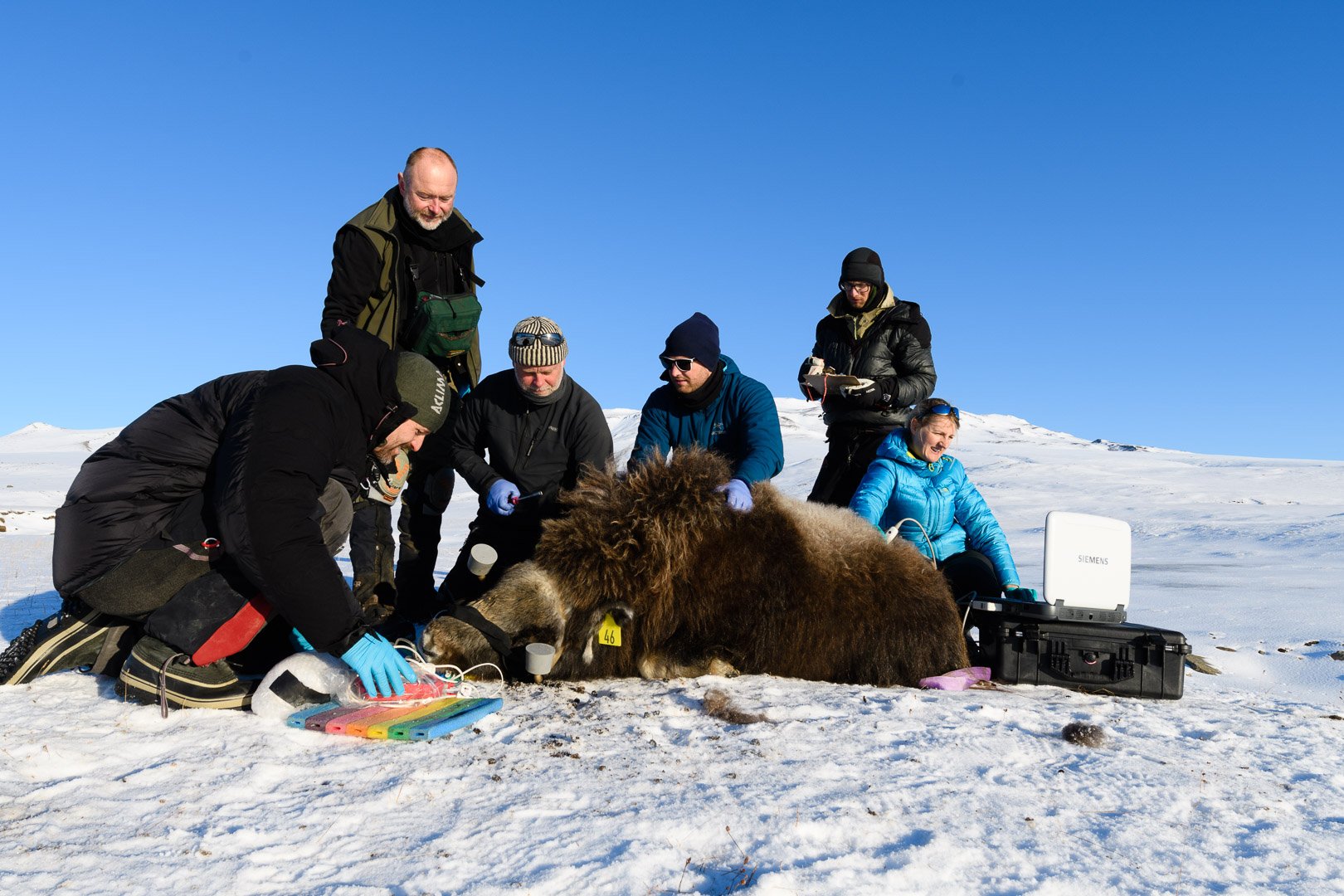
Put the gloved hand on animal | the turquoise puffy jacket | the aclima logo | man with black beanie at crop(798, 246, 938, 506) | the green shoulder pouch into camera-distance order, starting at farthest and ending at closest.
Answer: man with black beanie at crop(798, 246, 938, 506) → the green shoulder pouch → the turquoise puffy jacket → the gloved hand on animal → the aclima logo

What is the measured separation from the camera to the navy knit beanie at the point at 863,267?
6.32 metres

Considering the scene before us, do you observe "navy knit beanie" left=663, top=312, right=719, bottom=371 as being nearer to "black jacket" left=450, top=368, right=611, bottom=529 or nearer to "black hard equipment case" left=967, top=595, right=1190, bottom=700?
"black jacket" left=450, top=368, right=611, bottom=529

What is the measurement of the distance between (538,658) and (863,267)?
368cm

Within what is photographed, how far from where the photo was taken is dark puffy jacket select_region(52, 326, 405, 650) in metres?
3.30

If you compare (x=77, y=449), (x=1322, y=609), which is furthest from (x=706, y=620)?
(x=77, y=449)

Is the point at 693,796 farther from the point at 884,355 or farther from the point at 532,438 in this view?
the point at 884,355

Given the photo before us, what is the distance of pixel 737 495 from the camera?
4570 millimetres

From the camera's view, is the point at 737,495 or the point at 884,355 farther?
the point at 884,355

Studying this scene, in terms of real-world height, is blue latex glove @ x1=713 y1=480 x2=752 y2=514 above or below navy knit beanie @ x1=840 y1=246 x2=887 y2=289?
below

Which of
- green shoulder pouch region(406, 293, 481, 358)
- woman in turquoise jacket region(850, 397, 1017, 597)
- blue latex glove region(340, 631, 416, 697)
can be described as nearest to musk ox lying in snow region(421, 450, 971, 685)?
blue latex glove region(340, 631, 416, 697)

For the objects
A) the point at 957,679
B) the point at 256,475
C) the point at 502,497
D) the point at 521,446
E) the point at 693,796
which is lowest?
the point at 693,796

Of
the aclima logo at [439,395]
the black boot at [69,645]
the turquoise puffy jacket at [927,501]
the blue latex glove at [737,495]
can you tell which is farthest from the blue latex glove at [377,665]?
the turquoise puffy jacket at [927,501]

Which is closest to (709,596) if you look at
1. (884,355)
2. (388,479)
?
(388,479)

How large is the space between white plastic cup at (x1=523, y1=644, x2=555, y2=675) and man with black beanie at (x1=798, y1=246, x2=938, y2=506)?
9.45 ft
